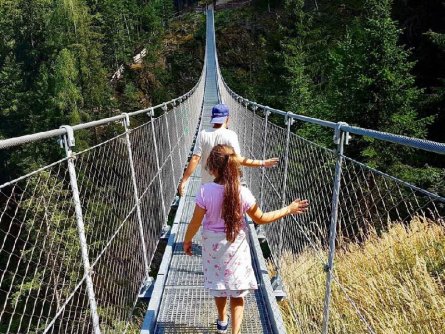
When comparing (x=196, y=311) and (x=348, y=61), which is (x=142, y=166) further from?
(x=348, y=61)

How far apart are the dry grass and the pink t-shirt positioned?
451 mm

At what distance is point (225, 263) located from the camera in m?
1.88

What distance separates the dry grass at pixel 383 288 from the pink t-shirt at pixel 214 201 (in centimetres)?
45

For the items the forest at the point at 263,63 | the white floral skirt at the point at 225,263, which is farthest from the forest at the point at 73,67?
the white floral skirt at the point at 225,263

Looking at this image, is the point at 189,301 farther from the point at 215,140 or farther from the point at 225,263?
the point at 215,140

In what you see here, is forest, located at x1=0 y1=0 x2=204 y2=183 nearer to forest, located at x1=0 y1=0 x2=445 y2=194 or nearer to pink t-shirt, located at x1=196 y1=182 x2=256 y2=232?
forest, located at x1=0 y1=0 x2=445 y2=194

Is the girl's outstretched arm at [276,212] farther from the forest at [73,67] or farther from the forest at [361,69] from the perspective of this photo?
the forest at [73,67]

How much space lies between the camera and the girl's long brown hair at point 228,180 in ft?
5.78

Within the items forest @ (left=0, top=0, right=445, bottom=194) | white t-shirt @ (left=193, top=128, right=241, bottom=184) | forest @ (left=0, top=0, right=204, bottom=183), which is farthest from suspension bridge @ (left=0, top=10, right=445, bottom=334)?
forest @ (left=0, top=0, right=204, bottom=183)

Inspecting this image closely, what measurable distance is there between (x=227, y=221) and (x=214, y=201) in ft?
0.33

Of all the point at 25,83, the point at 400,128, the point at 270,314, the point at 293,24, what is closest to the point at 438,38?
the point at 400,128

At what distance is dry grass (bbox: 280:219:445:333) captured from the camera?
2.15 metres

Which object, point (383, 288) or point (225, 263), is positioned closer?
point (225, 263)

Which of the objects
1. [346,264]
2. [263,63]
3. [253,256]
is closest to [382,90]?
[346,264]
